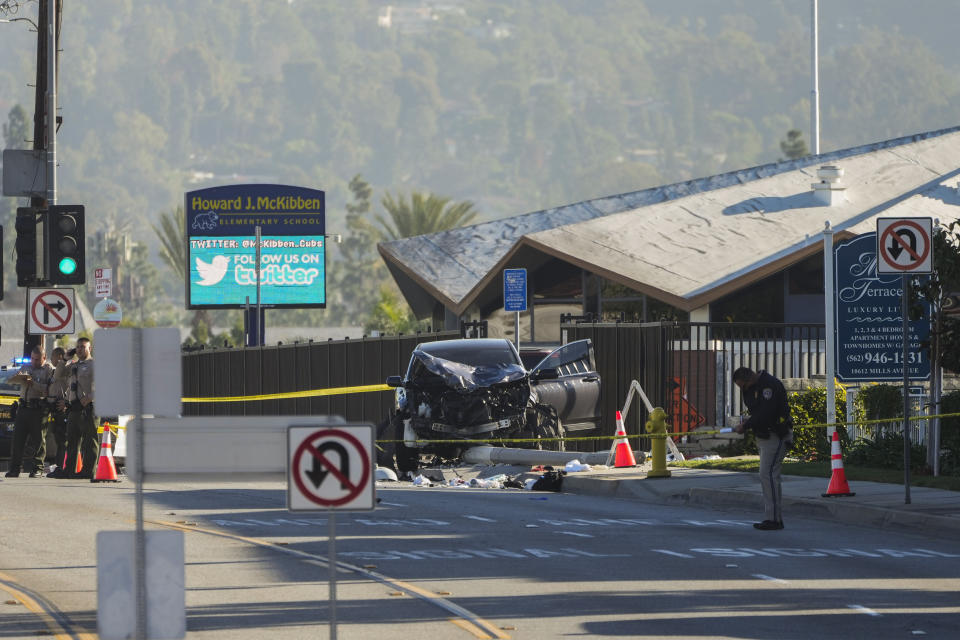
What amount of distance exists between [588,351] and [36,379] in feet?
29.5

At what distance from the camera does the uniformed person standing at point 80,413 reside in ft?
74.5

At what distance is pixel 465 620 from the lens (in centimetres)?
1103

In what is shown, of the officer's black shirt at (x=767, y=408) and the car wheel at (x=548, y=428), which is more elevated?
the officer's black shirt at (x=767, y=408)

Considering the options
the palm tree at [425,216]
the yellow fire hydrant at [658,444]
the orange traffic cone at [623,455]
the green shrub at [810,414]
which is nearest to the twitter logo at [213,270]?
the orange traffic cone at [623,455]

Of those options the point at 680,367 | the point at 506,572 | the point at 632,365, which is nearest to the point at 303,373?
the point at 632,365

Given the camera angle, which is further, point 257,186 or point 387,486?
point 257,186

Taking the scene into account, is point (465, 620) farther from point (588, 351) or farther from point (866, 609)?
point (588, 351)

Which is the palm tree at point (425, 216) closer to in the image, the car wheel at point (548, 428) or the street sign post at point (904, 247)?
the car wheel at point (548, 428)

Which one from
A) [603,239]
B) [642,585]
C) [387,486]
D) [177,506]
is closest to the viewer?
[642,585]

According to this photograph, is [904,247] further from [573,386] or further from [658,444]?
[573,386]

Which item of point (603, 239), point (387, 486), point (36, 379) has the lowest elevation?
point (387, 486)

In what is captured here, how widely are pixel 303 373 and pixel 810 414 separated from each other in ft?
49.8

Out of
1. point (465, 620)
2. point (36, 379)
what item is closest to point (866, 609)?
point (465, 620)

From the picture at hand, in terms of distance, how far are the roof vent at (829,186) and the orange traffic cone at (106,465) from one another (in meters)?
22.6
